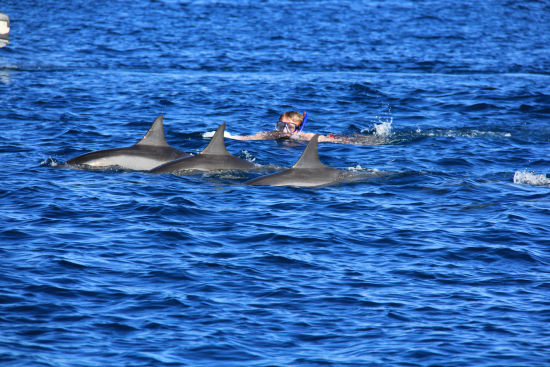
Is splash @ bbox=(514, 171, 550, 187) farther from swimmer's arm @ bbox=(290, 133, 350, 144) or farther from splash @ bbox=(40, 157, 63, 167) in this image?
splash @ bbox=(40, 157, 63, 167)

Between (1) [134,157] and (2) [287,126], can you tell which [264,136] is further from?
(1) [134,157]

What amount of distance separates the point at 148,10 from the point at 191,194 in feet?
132

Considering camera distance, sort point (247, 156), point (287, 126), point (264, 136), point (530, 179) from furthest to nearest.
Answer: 1. point (264, 136)
2. point (287, 126)
3. point (247, 156)
4. point (530, 179)

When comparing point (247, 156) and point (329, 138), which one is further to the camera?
point (329, 138)

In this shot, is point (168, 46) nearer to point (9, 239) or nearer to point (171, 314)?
point (9, 239)

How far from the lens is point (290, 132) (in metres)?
19.9

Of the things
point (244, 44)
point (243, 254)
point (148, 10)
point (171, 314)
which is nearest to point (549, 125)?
point (243, 254)

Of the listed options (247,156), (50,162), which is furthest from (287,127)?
(50,162)

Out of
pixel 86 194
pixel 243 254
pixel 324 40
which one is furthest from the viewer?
pixel 324 40

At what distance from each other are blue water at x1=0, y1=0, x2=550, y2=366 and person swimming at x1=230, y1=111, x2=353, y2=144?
55 centimetres

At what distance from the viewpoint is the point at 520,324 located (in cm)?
918

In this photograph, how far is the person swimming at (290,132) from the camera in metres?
19.8

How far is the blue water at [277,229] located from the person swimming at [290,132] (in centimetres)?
55

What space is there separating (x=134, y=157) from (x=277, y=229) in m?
4.93
